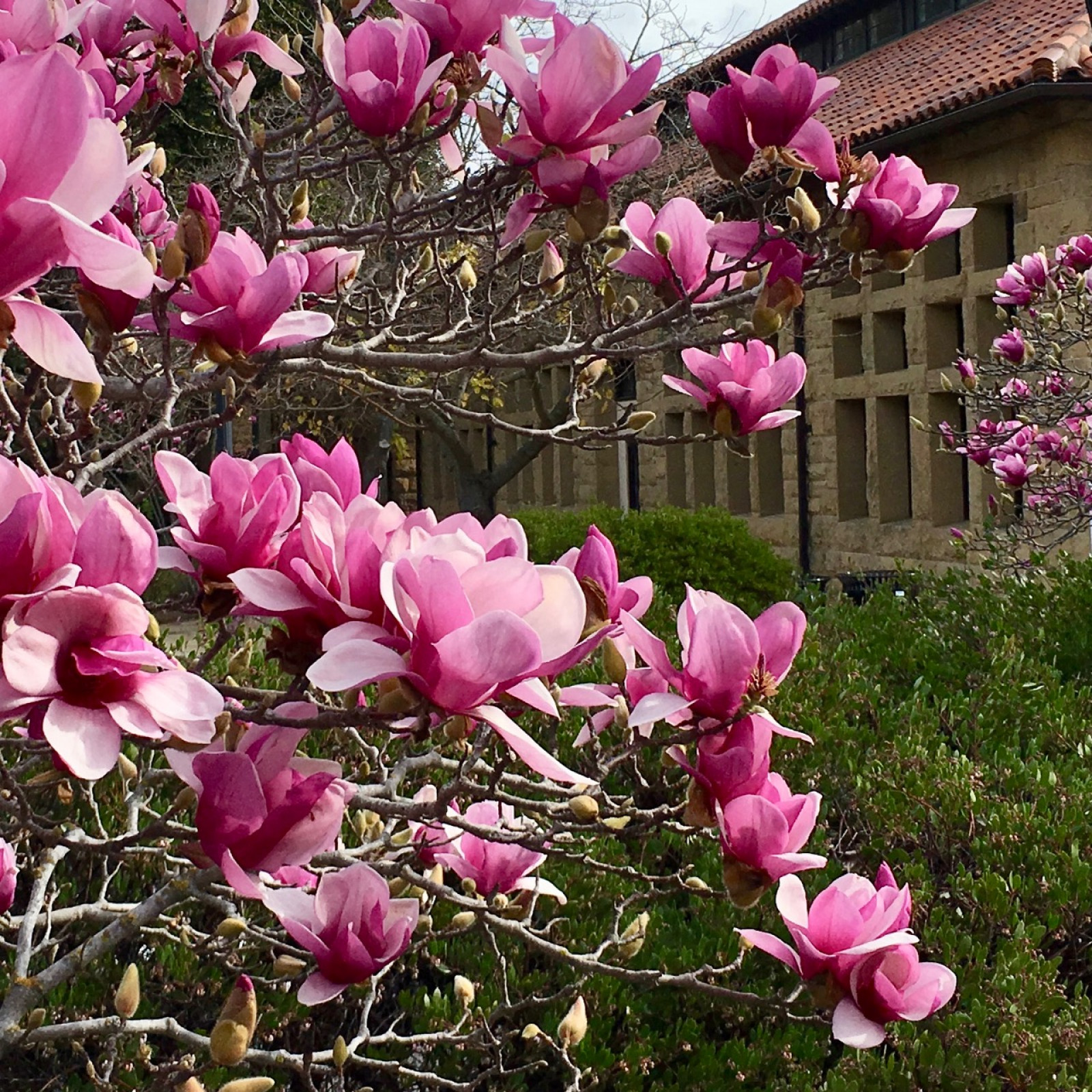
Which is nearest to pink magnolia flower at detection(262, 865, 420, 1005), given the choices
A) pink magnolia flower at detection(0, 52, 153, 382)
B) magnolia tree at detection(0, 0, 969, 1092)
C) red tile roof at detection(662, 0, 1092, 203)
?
magnolia tree at detection(0, 0, 969, 1092)

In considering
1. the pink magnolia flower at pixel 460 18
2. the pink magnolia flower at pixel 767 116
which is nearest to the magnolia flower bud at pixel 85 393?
the pink magnolia flower at pixel 460 18

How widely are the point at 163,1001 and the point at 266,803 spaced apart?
4.97 ft

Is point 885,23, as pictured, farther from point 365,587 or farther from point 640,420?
point 365,587

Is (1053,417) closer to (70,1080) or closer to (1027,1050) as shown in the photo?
(1027,1050)

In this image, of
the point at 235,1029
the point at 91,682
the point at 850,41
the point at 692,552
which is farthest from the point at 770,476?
the point at 91,682

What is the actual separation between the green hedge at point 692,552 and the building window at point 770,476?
2971 millimetres

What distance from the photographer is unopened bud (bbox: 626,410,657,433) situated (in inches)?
83.9

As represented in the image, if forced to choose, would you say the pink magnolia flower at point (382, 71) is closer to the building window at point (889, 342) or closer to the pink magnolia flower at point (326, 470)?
the pink magnolia flower at point (326, 470)

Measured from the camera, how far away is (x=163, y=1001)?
238 centimetres

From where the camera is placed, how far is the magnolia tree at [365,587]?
2.96 ft

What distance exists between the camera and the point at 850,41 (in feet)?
52.5

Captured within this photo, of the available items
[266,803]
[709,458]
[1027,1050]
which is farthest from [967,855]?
[709,458]

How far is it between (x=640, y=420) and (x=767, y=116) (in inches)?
24.2

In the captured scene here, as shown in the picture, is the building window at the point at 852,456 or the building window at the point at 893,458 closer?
the building window at the point at 893,458
